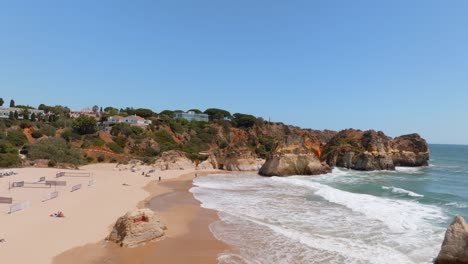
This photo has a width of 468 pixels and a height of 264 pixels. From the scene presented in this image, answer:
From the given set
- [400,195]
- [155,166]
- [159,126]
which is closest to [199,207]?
[400,195]

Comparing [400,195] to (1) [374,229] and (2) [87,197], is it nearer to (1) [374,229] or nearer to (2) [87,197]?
(1) [374,229]

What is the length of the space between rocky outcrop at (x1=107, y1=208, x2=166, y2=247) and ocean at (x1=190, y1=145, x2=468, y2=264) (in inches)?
120

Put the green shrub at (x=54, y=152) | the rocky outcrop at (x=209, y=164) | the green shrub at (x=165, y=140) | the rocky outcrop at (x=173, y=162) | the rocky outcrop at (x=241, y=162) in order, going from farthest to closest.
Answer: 1. the green shrub at (x=165, y=140)
2. the rocky outcrop at (x=241, y=162)
3. the rocky outcrop at (x=209, y=164)
4. the rocky outcrop at (x=173, y=162)
5. the green shrub at (x=54, y=152)

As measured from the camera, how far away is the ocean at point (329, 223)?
1377cm

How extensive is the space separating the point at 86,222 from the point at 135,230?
14.5ft

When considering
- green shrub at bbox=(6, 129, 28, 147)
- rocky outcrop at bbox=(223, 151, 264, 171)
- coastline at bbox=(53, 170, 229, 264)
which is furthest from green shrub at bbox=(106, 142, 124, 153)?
coastline at bbox=(53, 170, 229, 264)

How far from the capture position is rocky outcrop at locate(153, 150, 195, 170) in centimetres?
4984

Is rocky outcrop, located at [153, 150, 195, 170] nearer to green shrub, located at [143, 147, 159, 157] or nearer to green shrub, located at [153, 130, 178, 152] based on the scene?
green shrub, located at [143, 147, 159, 157]

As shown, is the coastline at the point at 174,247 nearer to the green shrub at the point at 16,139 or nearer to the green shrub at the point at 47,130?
the green shrub at the point at 16,139

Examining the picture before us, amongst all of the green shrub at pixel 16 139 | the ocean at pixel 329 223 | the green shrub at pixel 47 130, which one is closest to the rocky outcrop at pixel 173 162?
the ocean at pixel 329 223

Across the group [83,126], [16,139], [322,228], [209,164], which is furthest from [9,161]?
[322,228]

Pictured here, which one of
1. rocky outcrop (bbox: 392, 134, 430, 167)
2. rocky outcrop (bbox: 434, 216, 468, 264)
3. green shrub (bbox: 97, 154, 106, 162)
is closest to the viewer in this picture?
rocky outcrop (bbox: 434, 216, 468, 264)

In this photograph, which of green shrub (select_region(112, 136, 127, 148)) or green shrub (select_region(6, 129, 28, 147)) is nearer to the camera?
green shrub (select_region(6, 129, 28, 147))

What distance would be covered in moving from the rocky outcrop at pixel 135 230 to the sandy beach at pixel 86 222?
39 cm
